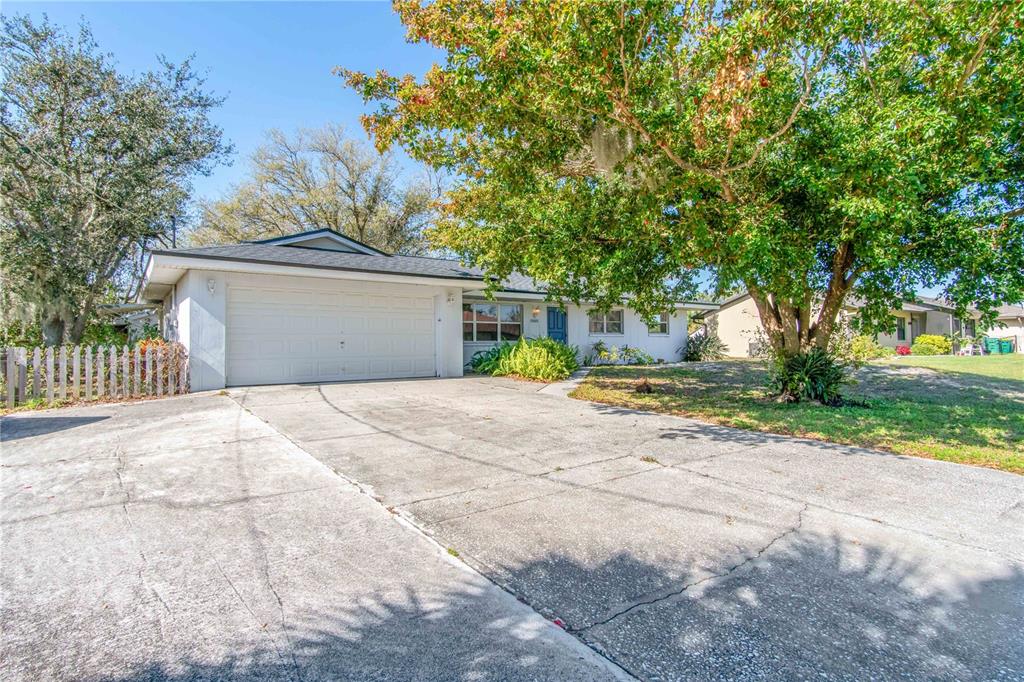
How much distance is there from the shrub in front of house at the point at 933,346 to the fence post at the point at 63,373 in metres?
37.1

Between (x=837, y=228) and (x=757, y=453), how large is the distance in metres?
3.67

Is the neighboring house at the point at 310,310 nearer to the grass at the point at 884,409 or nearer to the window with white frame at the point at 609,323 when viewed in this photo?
the grass at the point at 884,409

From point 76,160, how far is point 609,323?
18672 millimetres

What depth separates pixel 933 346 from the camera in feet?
91.7

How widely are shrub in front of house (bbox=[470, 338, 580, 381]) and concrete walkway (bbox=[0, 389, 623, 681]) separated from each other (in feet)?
30.2

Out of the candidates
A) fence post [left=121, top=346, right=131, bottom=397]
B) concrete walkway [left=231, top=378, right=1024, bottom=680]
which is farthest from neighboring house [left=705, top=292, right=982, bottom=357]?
fence post [left=121, top=346, right=131, bottom=397]

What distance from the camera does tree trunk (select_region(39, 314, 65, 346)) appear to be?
15.2 meters

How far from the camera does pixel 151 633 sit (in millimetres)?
2217

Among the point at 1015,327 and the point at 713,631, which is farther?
the point at 1015,327

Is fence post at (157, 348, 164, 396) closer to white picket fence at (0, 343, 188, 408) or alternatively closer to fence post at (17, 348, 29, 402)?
white picket fence at (0, 343, 188, 408)

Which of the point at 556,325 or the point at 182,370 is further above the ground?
the point at 556,325

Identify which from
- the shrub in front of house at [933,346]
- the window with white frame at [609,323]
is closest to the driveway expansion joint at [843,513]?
the window with white frame at [609,323]

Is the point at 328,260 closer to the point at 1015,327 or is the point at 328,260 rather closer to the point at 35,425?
the point at 35,425

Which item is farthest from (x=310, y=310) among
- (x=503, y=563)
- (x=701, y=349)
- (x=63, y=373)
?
(x=701, y=349)
